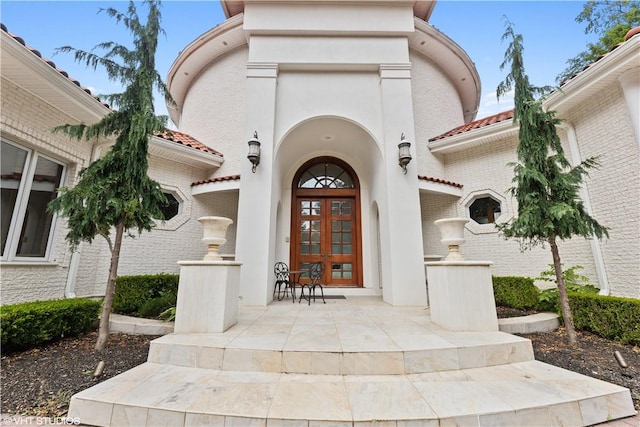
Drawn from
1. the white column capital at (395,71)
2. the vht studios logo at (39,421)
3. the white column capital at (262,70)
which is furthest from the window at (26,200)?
the white column capital at (395,71)

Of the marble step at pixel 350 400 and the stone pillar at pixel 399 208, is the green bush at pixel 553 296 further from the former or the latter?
the marble step at pixel 350 400

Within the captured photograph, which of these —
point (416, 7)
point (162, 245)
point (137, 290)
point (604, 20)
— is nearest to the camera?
point (137, 290)

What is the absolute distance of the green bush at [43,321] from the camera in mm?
2887

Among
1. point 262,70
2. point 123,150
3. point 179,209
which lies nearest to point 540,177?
point 262,70

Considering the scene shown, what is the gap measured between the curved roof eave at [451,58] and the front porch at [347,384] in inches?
293

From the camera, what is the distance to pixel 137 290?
4.95m

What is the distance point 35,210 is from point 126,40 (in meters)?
A: 3.13

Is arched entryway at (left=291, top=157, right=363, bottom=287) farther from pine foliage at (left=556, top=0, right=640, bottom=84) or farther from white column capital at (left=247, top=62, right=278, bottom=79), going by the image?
pine foliage at (left=556, top=0, right=640, bottom=84)

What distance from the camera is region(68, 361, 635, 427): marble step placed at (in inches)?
73.5

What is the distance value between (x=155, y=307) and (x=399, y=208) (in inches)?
193

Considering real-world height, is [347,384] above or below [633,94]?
below

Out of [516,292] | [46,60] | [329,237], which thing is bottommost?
[516,292]

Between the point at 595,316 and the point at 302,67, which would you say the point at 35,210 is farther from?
the point at 595,316

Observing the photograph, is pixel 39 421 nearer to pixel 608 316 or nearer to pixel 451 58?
pixel 608 316
